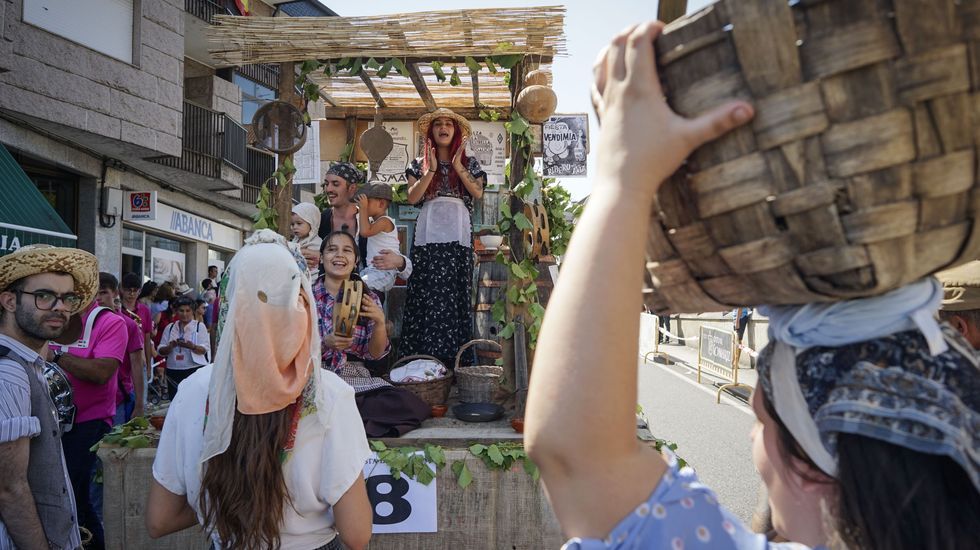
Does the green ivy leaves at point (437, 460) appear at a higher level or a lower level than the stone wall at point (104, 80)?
lower

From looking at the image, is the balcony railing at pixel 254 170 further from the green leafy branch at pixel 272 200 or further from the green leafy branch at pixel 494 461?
the green leafy branch at pixel 494 461

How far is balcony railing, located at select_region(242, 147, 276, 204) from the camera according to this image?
16328 mm

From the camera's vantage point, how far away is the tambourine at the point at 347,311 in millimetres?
3725

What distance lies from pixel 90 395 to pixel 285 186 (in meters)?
2.01

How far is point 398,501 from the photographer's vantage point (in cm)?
312

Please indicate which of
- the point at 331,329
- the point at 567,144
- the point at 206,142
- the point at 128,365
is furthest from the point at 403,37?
the point at 206,142

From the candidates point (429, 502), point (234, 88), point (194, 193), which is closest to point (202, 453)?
point (429, 502)

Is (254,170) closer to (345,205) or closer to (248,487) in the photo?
(345,205)

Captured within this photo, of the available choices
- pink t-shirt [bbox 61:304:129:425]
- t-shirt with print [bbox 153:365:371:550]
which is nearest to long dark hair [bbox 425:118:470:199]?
pink t-shirt [bbox 61:304:129:425]

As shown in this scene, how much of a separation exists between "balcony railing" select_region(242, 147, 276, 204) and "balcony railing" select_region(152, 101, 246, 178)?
5.36 feet

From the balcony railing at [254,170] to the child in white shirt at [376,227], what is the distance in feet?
40.2

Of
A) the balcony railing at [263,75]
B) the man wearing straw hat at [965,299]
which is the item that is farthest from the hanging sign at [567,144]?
the balcony railing at [263,75]

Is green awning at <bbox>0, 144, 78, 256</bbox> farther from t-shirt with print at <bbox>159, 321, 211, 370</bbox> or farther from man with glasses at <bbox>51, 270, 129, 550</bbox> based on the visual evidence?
man with glasses at <bbox>51, 270, 129, 550</bbox>

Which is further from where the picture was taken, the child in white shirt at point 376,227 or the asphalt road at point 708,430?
the asphalt road at point 708,430
